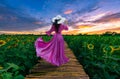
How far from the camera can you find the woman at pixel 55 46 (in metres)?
7.47

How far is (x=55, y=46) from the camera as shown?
7.75 metres

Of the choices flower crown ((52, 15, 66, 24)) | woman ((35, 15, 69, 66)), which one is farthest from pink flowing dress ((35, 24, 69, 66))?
flower crown ((52, 15, 66, 24))

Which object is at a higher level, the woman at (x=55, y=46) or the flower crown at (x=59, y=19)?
the flower crown at (x=59, y=19)

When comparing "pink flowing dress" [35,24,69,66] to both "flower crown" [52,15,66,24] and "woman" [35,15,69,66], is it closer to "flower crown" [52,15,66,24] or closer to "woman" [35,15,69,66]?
"woman" [35,15,69,66]

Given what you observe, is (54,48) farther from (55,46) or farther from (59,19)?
(59,19)

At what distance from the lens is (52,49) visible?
25.3 ft

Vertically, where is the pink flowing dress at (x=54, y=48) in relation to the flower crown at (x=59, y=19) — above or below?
below

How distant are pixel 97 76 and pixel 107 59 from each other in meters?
0.39

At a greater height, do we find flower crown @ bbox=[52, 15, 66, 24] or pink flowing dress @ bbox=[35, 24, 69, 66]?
flower crown @ bbox=[52, 15, 66, 24]

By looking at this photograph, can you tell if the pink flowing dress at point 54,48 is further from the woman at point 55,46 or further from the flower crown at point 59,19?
the flower crown at point 59,19

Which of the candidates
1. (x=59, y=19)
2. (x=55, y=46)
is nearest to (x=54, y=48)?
(x=55, y=46)

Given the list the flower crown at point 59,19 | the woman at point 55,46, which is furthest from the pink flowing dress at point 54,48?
the flower crown at point 59,19

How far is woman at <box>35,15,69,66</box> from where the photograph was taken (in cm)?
747

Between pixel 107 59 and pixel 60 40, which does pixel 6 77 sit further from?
pixel 60 40
